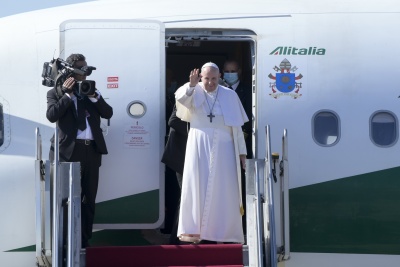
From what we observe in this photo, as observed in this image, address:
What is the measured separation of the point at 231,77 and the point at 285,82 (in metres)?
0.69

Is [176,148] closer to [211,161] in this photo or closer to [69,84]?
[211,161]

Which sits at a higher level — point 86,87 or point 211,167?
point 86,87

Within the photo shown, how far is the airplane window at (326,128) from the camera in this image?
34.0 ft

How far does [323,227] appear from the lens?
10.2 meters

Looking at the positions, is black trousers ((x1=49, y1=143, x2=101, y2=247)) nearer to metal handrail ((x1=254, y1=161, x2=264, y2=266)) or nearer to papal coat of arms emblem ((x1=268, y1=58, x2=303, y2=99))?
metal handrail ((x1=254, y1=161, x2=264, y2=266))

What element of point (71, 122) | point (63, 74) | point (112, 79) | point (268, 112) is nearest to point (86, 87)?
point (63, 74)

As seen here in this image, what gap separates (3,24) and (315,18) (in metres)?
3.73

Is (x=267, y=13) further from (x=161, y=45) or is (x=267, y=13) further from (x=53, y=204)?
(x=53, y=204)

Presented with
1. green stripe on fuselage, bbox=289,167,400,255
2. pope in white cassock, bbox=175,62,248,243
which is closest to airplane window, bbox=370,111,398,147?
green stripe on fuselage, bbox=289,167,400,255

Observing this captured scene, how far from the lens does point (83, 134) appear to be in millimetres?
9914

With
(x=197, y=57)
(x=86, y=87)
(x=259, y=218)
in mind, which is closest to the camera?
(x=259, y=218)

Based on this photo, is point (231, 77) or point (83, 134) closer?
point (83, 134)

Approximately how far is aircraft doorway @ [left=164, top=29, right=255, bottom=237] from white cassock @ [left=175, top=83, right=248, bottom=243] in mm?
Answer: 754

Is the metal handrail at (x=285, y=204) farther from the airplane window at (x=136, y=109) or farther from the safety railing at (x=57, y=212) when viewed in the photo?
the safety railing at (x=57, y=212)
